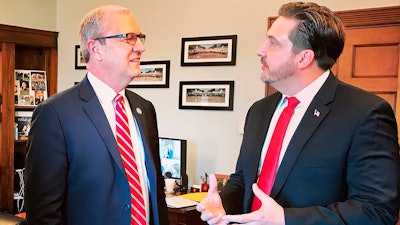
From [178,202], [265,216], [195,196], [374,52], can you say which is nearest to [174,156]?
[195,196]

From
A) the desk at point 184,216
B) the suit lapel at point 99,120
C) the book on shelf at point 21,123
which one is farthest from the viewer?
the book on shelf at point 21,123

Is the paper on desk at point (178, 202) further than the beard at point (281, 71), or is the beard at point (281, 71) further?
the paper on desk at point (178, 202)

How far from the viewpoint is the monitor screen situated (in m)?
3.49

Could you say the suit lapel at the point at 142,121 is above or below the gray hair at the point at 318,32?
below

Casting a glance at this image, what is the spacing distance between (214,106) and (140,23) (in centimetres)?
116

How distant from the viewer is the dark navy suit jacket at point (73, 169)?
147 cm

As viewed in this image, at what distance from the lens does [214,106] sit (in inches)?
141

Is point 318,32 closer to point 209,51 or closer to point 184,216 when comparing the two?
point 184,216

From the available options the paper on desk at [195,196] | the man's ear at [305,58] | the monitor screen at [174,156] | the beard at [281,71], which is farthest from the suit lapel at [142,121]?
the monitor screen at [174,156]

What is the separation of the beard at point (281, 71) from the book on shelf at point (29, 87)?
3.52 m

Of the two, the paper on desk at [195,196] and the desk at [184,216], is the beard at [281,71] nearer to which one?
the desk at [184,216]

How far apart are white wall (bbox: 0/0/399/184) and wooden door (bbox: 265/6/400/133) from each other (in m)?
0.15

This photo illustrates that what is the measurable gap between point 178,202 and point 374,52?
1.80 m

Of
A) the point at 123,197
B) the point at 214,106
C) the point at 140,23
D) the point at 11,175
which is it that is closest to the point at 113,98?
the point at 123,197
